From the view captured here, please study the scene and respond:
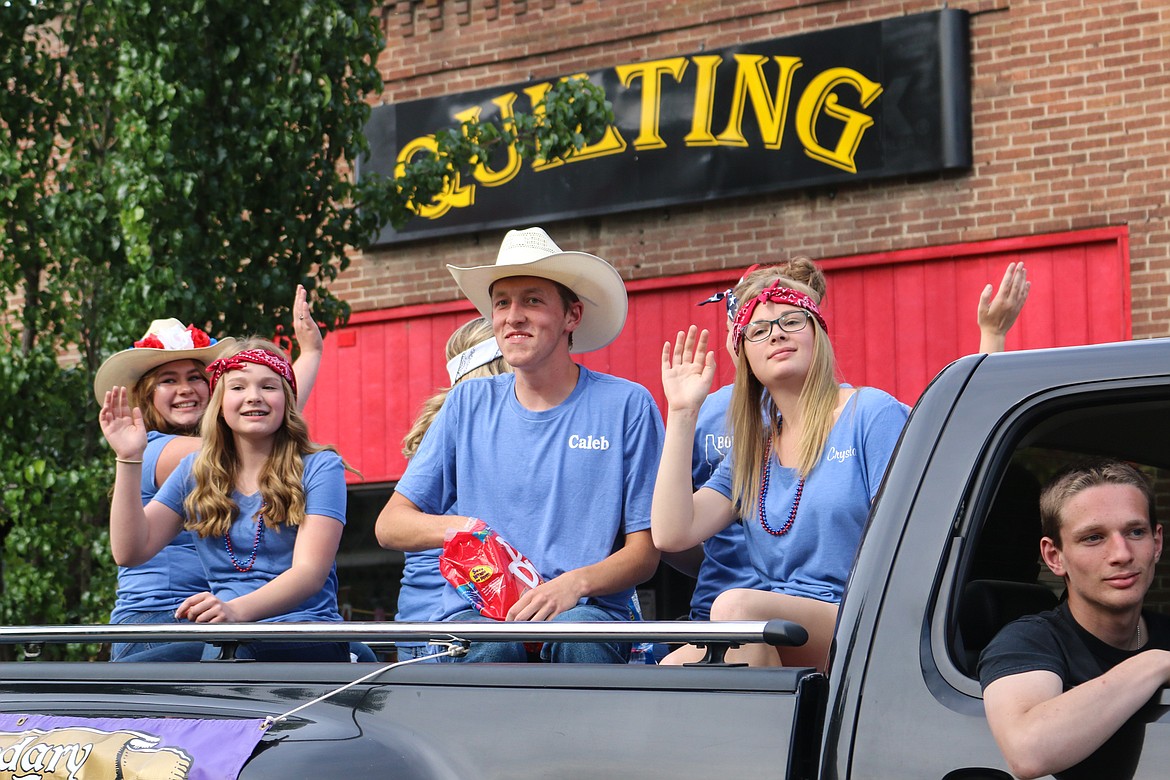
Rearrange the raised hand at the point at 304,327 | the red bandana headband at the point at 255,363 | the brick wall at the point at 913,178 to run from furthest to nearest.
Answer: the brick wall at the point at 913,178 → the raised hand at the point at 304,327 → the red bandana headband at the point at 255,363

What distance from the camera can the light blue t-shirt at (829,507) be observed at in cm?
311

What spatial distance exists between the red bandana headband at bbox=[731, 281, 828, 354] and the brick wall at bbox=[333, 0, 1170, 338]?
6.30 m

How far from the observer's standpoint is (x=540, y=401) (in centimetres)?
383

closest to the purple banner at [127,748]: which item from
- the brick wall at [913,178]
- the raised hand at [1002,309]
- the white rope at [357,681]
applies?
the white rope at [357,681]

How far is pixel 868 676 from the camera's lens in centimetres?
222

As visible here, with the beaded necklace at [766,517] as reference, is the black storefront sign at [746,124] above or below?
above

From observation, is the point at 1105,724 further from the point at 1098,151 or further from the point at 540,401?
the point at 1098,151

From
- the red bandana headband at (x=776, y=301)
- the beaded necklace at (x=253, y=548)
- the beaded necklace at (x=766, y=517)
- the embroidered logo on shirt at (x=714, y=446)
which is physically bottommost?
the beaded necklace at (x=253, y=548)

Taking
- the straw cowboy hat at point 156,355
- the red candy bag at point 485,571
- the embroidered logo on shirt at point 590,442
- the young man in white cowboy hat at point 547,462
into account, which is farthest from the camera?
the straw cowboy hat at point 156,355

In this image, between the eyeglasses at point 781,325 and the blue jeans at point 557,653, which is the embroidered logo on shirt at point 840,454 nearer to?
the eyeglasses at point 781,325

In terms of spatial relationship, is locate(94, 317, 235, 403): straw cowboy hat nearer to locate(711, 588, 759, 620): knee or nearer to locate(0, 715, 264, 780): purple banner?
locate(0, 715, 264, 780): purple banner

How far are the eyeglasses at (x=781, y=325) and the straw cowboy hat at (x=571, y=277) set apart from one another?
1.95 feet

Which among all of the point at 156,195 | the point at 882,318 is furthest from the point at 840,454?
the point at 882,318

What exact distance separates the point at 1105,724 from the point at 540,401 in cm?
207
